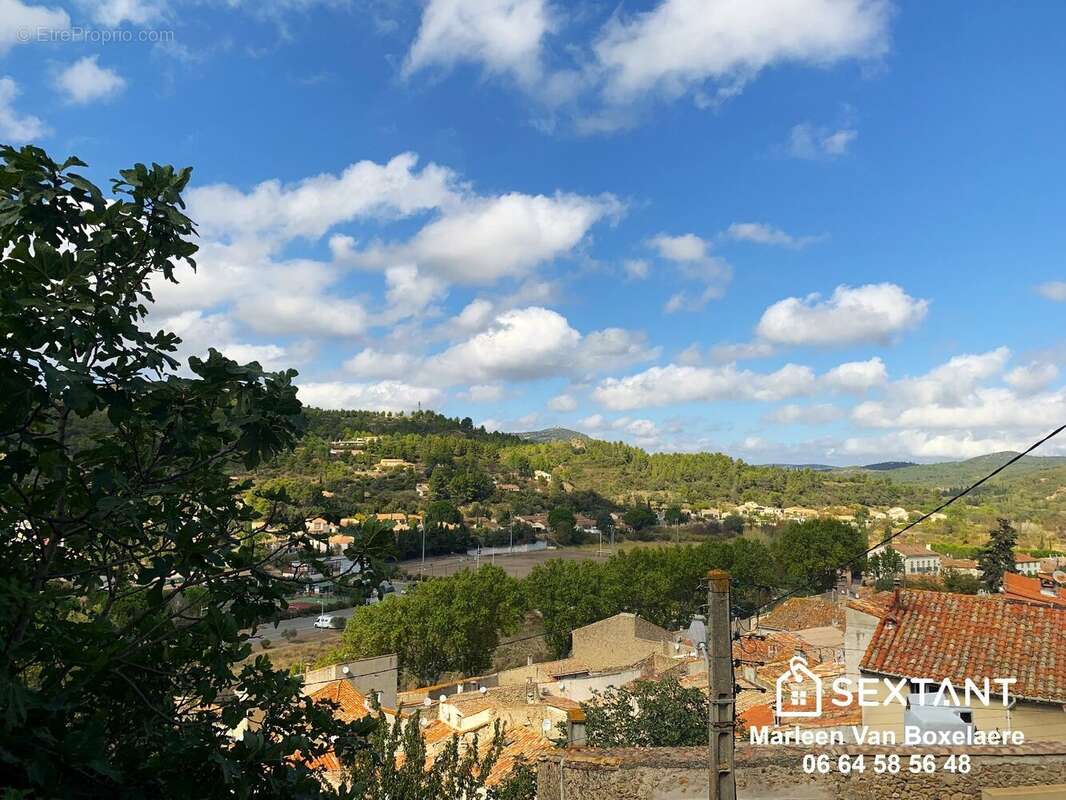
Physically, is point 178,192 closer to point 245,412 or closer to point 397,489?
point 245,412

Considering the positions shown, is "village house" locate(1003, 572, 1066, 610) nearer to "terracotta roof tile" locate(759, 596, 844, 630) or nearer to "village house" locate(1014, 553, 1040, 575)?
"terracotta roof tile" locate(759, 596, 844, 630)

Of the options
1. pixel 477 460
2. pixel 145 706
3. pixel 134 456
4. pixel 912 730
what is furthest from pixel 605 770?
pixel 477 460

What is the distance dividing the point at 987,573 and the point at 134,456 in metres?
67.5

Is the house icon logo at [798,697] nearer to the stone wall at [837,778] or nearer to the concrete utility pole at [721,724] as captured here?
the stone wall at [837,778]

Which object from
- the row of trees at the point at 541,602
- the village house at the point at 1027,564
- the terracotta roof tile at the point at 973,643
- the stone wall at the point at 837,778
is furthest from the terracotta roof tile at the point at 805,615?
the village house at the point at 1027,564

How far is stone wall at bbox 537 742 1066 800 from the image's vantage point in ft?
27.3

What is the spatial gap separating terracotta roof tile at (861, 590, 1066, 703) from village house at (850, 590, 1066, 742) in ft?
0.04

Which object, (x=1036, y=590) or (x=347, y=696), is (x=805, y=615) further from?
(x=347, y=696)

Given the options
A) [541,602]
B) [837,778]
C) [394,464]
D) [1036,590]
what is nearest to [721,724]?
[837,778]

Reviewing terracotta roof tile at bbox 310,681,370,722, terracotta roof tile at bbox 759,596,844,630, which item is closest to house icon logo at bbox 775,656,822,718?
terracotta roof tile at bbox 310,681,370,722

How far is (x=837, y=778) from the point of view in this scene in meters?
8.38

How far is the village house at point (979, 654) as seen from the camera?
36.1 ft

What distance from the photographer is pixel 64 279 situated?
3.07 m

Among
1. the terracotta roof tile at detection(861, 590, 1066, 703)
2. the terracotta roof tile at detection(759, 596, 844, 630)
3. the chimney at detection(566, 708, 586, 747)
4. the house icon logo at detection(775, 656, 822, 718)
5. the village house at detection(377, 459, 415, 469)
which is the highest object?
the village house at detection(377, 459, 415, 469)
